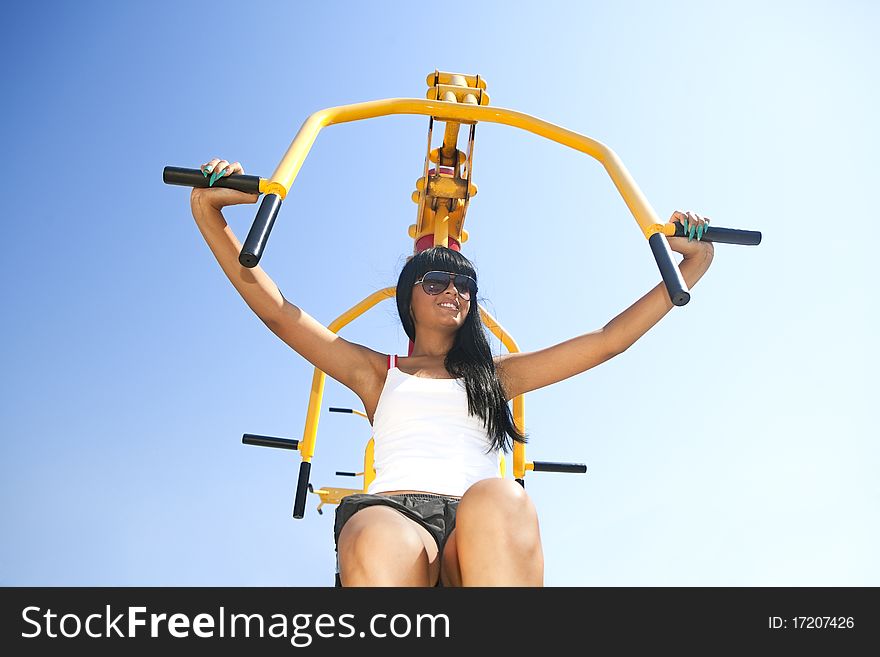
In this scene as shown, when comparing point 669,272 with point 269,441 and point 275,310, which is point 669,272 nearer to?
point 275,310

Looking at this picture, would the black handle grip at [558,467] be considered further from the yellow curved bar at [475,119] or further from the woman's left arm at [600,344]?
the yellow curved bar at [475,119]

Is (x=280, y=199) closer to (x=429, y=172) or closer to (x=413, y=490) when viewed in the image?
(x=413, y=490)

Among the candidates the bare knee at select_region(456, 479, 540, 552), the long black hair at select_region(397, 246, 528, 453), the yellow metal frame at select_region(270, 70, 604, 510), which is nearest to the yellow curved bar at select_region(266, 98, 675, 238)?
the yellow metal frame at select_region(270, 70, 604, 510)

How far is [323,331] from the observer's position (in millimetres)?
1713

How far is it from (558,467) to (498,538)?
1737mm

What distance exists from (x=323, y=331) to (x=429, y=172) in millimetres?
787

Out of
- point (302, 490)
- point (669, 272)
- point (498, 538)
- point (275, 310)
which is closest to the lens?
point (498, 538)

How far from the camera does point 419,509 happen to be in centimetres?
138

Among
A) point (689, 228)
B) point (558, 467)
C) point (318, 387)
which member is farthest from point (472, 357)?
point (558, 467)

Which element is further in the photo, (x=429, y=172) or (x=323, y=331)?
(x=429, y=172)

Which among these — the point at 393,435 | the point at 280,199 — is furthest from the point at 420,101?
the point at 393,435

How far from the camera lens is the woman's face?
70.1 inches

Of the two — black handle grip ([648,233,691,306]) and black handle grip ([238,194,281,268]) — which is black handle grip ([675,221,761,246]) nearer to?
black handle grip ([648,233,691,306])
